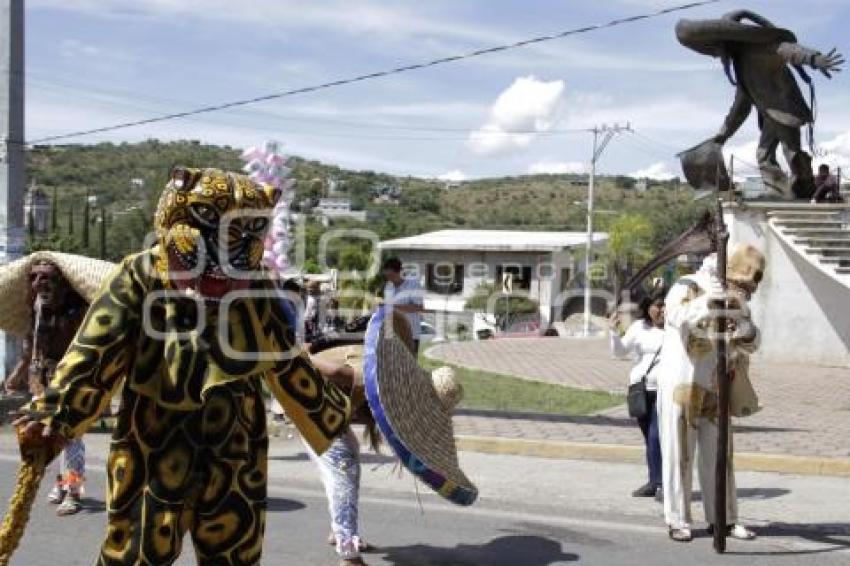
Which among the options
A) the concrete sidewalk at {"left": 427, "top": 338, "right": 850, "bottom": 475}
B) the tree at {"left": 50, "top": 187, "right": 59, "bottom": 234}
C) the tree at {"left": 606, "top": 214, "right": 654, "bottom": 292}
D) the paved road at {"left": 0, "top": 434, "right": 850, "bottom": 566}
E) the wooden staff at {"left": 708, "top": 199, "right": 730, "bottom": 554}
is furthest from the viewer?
the tree at {"left": 606, "top": 214, "right": 654, "bottom": 292}

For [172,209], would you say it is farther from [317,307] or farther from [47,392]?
[317,307]

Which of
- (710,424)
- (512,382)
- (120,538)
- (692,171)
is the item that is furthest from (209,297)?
(692,171)

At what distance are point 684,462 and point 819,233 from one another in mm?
15027

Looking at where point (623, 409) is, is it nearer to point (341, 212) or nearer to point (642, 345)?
point (642, 345)

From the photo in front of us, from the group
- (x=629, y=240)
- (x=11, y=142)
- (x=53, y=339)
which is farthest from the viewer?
(x=629, y=240)

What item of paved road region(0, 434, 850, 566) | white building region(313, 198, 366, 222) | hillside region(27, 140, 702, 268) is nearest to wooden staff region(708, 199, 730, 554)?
paved road region(0, 434, 850, 566)

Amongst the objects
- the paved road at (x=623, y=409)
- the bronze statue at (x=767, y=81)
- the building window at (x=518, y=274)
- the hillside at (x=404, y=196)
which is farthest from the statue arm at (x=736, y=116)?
the hillside at (x=404, y=196)

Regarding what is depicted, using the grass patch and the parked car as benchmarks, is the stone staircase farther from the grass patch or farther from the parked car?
the parked car

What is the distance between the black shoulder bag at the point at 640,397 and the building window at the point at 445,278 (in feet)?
144

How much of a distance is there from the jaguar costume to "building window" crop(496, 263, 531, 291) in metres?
48.3

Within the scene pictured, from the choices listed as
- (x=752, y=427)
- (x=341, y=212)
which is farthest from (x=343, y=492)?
(x=341, y=212)

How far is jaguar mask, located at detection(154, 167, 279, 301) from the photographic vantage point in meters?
4.01

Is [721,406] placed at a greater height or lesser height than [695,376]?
lesser

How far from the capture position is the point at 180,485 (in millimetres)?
3926
